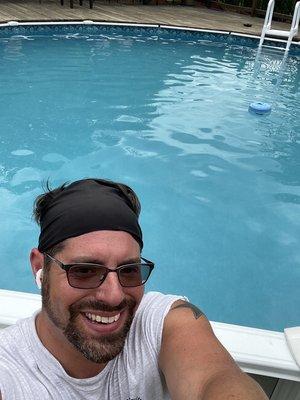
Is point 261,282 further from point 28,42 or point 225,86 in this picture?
point 28,42

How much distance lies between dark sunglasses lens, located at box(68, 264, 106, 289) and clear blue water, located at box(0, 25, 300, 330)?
2666mm

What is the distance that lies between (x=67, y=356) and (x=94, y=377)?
119 millimetres

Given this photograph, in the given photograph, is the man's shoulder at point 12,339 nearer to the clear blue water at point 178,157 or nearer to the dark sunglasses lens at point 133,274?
the dark sunglasses lens at point 133,274

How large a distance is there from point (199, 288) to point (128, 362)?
8.67ft

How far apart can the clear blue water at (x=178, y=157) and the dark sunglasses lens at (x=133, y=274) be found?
2557 millimetres

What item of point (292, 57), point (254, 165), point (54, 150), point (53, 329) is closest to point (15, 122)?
point (54, 150)

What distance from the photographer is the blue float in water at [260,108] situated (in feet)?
24.0

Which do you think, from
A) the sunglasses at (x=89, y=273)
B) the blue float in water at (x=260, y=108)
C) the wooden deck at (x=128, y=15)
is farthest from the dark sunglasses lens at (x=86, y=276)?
the wooden deck at (x=128, y=15)

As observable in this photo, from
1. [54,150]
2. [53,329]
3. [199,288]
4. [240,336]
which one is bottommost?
[199,288]

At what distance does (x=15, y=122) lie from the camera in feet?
21.1

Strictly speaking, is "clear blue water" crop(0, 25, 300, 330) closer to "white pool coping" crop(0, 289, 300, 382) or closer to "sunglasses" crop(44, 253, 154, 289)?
"white pool coping" crop(0, 289, 300, 382)

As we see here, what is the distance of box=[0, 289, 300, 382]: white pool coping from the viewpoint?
5.34 ft

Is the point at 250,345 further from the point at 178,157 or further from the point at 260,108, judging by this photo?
the point at 260,108

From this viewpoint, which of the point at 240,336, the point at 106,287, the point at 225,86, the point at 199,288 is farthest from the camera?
the point at 225,86
